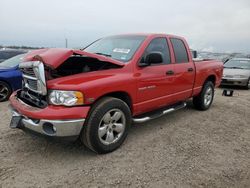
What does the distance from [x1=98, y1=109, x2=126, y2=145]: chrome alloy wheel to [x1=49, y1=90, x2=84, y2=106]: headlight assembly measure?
0.53m

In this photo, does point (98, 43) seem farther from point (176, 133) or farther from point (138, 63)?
point (176, 133)

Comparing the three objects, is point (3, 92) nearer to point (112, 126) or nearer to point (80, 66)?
point (80, 66)

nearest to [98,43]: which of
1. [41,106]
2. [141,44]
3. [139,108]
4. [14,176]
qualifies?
[141,44]

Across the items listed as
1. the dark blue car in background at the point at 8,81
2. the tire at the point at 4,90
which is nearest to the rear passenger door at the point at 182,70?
the dark blue car in background at the point at 8,81

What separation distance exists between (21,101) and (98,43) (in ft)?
6.70

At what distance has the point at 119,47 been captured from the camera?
15.8 feet

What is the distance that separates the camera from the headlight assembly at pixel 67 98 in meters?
3.47

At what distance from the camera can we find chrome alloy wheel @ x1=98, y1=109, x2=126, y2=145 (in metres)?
3.85

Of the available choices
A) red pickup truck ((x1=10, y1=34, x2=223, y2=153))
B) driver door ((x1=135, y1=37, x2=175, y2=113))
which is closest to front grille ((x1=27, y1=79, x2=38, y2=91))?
red pickup truck ((x1=10, y1=34, x2=223, y2=153))

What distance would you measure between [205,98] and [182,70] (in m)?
1.76

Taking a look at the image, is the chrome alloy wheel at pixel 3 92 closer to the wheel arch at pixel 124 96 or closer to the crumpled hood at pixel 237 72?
the wheel arch at pixel 124 96

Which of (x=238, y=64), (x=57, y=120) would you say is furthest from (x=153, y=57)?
(x=238, y=64)

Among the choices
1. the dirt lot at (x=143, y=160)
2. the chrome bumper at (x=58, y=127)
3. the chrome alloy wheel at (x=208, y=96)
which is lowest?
the dirt lot at (x=143, y=160)

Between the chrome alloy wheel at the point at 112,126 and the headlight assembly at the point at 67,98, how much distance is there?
0.53 meters
